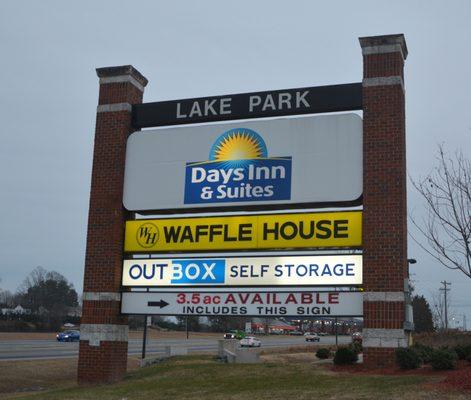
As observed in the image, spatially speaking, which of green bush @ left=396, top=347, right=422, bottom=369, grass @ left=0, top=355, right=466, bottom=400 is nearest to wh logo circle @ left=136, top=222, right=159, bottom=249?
grass @ left=0, top=355, right=466, bottom=400

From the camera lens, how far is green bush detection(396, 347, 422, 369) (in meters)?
15.5

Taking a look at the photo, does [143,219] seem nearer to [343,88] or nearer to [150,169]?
[150,169]

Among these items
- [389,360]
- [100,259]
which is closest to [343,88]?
[389,360]

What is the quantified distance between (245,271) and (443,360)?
6.10 m

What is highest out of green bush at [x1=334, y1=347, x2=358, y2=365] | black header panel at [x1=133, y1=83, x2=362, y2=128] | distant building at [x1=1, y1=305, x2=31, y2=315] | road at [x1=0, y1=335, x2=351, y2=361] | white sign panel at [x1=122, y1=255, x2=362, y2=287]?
black header panel at [x1=133, y1=83, x2=362, y2=128]

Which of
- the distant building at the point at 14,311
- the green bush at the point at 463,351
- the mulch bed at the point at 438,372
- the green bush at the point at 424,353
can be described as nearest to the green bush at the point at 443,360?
the mulch bed at the point at 438,372

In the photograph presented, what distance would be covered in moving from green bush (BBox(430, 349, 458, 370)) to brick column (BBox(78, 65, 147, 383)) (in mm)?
9504

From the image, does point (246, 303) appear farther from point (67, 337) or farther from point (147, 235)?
point (67, 337)

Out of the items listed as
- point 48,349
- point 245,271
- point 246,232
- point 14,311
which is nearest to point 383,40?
point 246,232

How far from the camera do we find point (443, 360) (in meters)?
14.9

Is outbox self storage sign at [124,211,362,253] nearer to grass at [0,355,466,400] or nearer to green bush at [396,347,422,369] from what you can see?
green bush at [396,347,422,369]

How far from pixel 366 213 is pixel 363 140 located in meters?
2.08

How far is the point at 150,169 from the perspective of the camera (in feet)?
67.8

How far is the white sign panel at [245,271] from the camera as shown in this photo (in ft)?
58.6
